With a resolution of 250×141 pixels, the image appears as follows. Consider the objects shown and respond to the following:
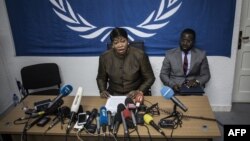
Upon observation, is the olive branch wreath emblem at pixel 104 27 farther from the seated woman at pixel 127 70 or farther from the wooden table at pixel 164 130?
the wooden table at pixel 164 130

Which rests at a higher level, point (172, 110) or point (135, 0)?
point (135, 0)

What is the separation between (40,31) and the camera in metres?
3.26

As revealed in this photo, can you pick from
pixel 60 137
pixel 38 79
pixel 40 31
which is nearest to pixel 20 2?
pixel 40 31

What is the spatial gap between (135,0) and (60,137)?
189 cm

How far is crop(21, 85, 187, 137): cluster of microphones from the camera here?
68.9 inches

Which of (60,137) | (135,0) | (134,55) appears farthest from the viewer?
(135,0)

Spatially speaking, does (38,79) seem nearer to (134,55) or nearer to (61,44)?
(61,44)

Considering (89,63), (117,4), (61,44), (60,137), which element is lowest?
(60,137)

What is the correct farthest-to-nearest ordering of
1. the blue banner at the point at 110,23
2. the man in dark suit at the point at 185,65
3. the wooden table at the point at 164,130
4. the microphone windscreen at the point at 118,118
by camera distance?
the blue banner at the point at 110,23
the man in dark suit at the point at 185,65
the microphone windscreen at the point at 118,118
the wooden table at the point at 164,130

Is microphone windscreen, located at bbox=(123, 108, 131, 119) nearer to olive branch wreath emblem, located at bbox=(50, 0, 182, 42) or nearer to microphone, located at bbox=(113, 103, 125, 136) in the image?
microphone, located at bbox=(113, 103, 125, 136)

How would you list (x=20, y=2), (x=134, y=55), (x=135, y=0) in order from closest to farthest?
(x=134, y=55), (x=135, y=0), (x=20, y=2)

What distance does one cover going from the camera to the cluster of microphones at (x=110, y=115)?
1749mm

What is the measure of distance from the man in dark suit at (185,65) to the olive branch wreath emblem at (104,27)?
344 mm

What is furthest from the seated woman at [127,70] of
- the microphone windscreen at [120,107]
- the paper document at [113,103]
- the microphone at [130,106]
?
the microphone windscreen at [120,107]
